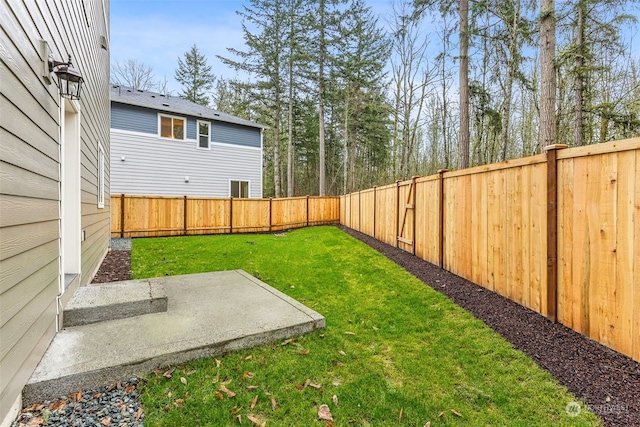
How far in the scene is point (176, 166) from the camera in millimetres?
12383

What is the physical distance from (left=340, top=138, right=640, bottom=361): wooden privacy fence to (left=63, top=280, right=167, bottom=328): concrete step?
3.88 m

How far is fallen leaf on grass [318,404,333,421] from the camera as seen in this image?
1930 mm

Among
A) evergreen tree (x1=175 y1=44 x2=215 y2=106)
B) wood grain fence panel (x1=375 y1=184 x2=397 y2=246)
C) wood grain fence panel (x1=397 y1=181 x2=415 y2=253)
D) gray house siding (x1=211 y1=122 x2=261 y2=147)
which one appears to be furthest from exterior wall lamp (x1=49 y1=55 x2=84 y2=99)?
evergreen tree (x1=175 y1=44 x2=215 y2=106)

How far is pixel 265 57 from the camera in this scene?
1675cm

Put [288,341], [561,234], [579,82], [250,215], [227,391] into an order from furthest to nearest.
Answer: [250,215] < [579,82] < [288,341] < [561,234] < [227,391]

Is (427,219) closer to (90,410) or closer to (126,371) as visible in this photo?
(126,371)

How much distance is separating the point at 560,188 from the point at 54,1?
4.68 meters

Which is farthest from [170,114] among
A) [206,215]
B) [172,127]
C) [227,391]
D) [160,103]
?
[227,391]

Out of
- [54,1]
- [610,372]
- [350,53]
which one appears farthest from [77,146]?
[350,53]

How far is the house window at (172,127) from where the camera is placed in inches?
479

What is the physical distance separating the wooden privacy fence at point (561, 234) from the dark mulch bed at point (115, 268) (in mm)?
5315

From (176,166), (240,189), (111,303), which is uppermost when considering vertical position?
(176,166)

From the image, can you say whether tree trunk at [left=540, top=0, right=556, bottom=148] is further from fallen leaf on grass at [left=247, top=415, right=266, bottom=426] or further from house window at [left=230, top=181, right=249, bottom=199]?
house window at [left=230, top=181, right=249, bottom=199]

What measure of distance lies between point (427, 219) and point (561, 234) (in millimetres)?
2719
